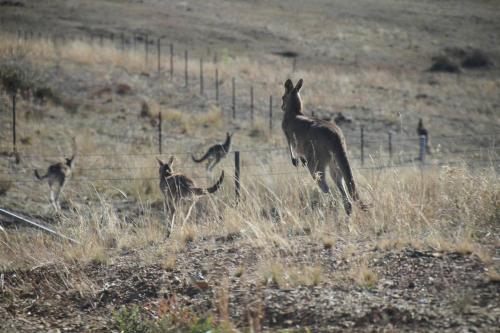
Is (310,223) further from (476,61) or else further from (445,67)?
(476,61)

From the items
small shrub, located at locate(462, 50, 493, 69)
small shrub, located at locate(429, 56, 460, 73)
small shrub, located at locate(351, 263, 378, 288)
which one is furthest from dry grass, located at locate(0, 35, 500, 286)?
small shrub, located at locate(462, 50, 493, 69)

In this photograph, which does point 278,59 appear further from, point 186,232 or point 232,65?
point 186,232

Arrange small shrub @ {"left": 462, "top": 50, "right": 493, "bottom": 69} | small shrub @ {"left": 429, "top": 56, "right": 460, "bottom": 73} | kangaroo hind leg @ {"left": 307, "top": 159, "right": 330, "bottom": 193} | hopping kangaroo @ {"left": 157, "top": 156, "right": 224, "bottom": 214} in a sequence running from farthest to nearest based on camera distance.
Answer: small shrub @ {"left": 462, "top": 50, "right": 493, "bottom": 69}
small shrub @ {"left": 429, "top": 56, "right": 460, "bottom": 73}
hopping kangaroo @ {"left": 157, "top": 156, "right": 224, "bottom": 214}
kangaroo hind leg @ {"left": 307, "top": 159, "right": 330, "bottom": 193}

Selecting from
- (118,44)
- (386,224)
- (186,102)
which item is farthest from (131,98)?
(386,224)

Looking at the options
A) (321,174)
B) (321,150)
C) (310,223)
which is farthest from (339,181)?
(310,223)

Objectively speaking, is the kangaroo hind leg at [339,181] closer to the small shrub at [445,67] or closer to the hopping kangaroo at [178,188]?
the hopping kangaroo at [178,188]

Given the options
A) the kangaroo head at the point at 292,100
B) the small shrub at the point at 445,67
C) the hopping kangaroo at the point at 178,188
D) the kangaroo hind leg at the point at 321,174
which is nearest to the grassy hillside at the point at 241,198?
the kangaroo hind leg at the point at 321,174

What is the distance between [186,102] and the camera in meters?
31.8

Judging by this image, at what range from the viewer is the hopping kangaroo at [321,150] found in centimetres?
1179

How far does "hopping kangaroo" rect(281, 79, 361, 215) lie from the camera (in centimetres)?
1179

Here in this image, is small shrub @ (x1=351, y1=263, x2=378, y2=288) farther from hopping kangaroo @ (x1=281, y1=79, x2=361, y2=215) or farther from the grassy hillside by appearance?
hopping kangaroo @ (x1=281, y1=79, x2=361, y2=215)

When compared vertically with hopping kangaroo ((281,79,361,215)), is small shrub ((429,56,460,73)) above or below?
below

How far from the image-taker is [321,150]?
12211mm

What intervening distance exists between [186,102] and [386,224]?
72.2 feet
